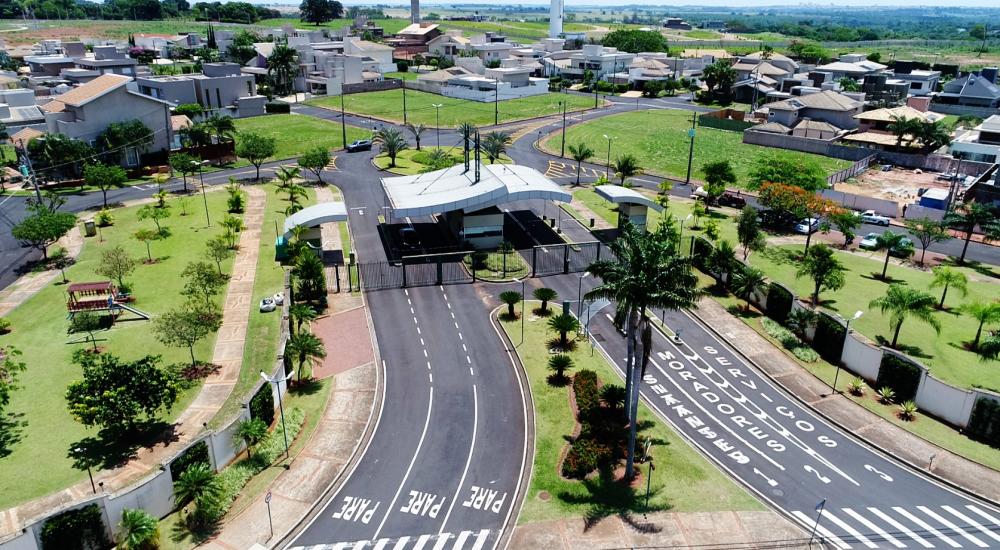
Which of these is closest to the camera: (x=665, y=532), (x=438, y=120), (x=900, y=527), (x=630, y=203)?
(x=665, y=532)

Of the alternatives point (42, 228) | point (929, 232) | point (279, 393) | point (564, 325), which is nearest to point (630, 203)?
point (564, 325)

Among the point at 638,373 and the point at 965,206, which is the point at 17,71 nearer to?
the point at 638,373

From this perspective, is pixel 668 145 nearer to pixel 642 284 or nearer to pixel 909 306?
pixel 909 306

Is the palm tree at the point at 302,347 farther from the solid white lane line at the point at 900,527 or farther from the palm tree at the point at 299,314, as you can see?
the solid white lane line at the point at 900,527

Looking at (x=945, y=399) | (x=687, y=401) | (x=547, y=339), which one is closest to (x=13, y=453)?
(x=547, y=339)

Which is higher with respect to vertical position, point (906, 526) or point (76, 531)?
point (76, 531)
